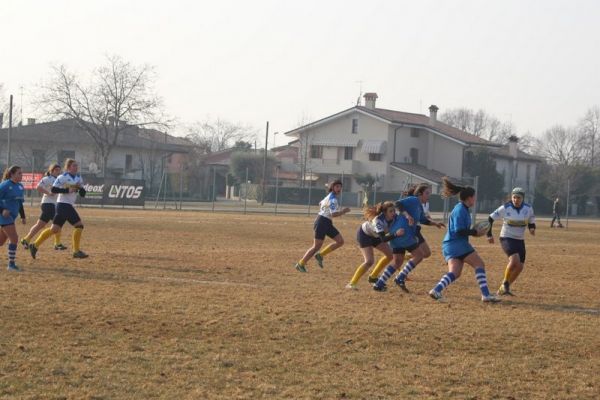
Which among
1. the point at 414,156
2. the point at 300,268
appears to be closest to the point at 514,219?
the point at 300,268

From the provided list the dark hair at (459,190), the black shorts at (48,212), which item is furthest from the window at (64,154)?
the dark hair at (459,190)

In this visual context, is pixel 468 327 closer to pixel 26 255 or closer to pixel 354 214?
pixel 26 255

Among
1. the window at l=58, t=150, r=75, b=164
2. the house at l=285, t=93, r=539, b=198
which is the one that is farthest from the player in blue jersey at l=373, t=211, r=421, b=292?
the window at l=58, t=150, r=75, b=164

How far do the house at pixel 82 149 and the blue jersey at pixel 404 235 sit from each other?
55.9 metres

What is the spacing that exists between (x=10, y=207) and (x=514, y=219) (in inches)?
316

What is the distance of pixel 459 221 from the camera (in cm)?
1230

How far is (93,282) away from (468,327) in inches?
226

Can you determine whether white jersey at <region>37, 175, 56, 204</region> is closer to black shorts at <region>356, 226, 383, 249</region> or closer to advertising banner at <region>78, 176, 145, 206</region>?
black shorts at <region>356, 226, 383, 249</region>

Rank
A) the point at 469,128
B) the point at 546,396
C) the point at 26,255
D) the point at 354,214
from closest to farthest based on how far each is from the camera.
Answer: the point at 546,396 → the point at 26,255 → the point at 354,214 → the point at 469,128

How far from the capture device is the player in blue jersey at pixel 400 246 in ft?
44.1

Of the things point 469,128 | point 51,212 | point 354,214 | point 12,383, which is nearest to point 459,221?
point 12,383

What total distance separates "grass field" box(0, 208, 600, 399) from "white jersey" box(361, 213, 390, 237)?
0.90m

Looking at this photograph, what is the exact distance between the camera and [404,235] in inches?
535

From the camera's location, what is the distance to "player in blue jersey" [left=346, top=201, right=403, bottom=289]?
13.1 m
